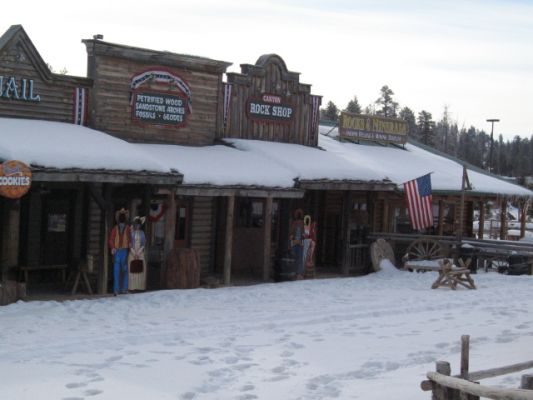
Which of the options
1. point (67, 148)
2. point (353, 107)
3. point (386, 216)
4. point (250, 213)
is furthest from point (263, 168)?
point (353, 107)

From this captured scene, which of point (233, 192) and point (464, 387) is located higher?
point (233, 192)

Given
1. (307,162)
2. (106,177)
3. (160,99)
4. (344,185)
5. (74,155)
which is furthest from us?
(307,162)

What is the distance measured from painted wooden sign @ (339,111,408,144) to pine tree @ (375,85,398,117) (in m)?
64.6

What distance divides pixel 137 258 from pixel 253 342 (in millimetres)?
4719

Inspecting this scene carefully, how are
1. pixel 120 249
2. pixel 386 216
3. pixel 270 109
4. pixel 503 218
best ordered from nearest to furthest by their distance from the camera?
1. pixel 120 249
2. pixel 270 109
3. pixel 386 216
4. pixel 503 218

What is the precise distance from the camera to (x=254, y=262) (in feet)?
67.2

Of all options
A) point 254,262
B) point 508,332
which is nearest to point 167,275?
point 254,262

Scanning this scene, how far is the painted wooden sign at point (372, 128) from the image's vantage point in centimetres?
2511

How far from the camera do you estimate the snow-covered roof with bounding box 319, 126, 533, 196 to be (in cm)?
2205

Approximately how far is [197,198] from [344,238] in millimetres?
4177

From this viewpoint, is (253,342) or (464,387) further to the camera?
(253,342)

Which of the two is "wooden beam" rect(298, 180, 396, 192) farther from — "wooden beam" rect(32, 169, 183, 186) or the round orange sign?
the round orange sign

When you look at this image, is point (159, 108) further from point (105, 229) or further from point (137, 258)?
point (137, 258)

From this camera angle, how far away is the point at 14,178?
12.8 metres
